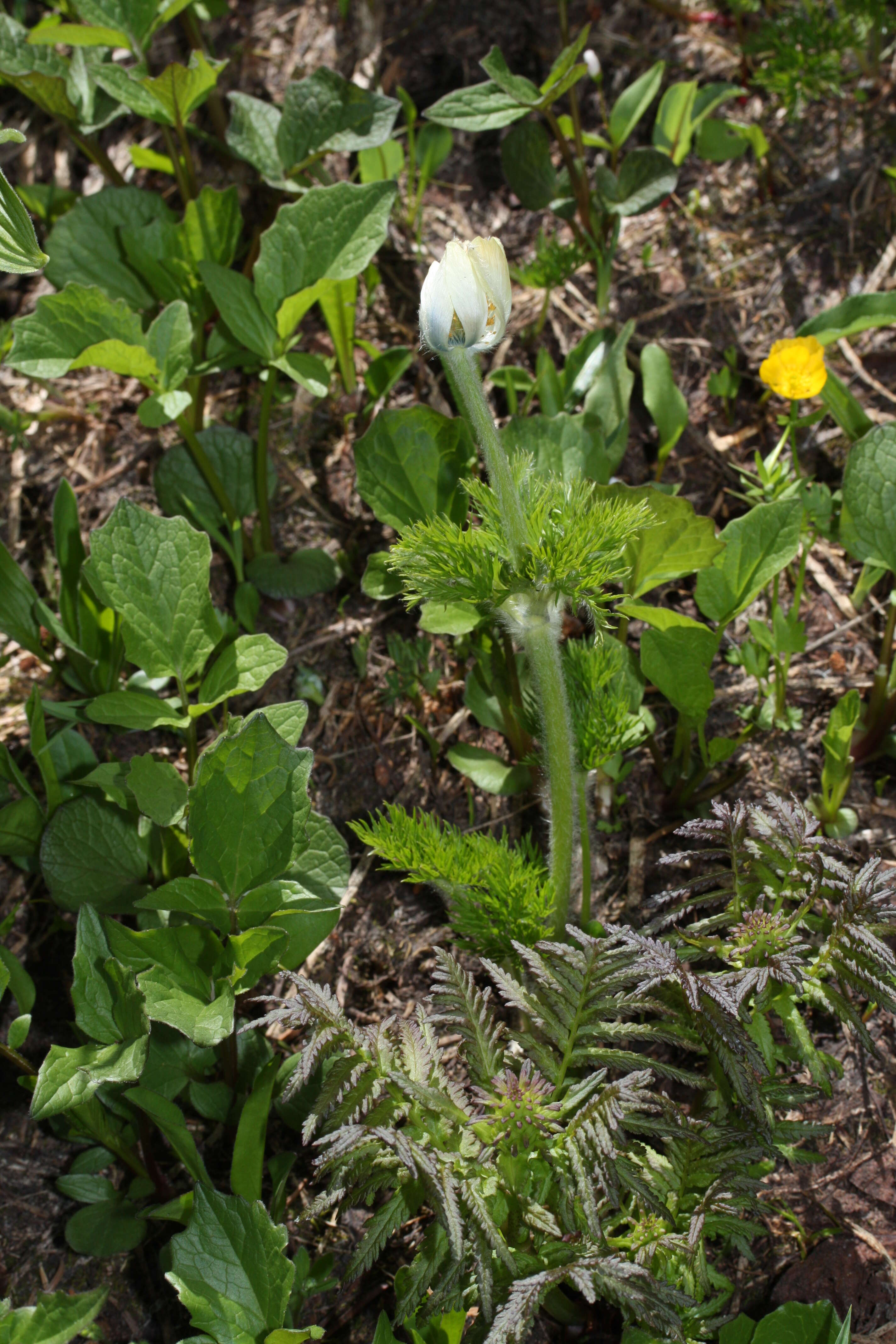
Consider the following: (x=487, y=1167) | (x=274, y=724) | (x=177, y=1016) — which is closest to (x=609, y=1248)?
(x=487, y=1167)

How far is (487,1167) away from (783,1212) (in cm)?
51

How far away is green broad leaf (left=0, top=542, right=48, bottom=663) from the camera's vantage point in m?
2.00

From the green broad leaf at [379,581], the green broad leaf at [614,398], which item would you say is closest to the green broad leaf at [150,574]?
the green broad leaf at [379,581]

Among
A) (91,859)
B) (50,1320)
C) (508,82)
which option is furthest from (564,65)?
(50,1320)

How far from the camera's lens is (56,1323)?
57.5 inches

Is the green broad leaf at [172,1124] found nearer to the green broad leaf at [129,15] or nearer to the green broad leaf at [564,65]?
the green broad leaf at [564,65]

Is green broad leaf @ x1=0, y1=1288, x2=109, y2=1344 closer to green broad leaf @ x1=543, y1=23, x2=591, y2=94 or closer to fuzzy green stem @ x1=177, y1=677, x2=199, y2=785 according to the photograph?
fuzzy green stem @ x1=177, y1=677, x2=199, y2=785

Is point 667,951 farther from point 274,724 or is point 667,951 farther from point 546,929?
point 274,724

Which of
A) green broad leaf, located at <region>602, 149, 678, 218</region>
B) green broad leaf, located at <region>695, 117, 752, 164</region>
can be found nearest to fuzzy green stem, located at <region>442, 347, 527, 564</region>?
green broad leaf, located at <region>602, 149, 678, 218</region>

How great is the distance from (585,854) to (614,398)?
1.02 m

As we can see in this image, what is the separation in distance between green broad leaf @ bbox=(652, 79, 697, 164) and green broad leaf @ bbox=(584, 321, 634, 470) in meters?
0.63

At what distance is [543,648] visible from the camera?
1486 millimetres

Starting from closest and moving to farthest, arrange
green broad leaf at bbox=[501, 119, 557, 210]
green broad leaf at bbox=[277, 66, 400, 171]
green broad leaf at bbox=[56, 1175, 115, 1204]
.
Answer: green broad leaf at bbox=[56, 1175, 115, 1204], green broad leaf at bbox=[277, 66, 400, 171], green broad leaf at bbox=[501, 119, 557, 210]

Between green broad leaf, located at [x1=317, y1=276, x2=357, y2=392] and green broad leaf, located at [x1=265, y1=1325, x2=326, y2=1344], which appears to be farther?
green broad leaf, located at [x1=317, y1=276, x2=357, y2=392]
